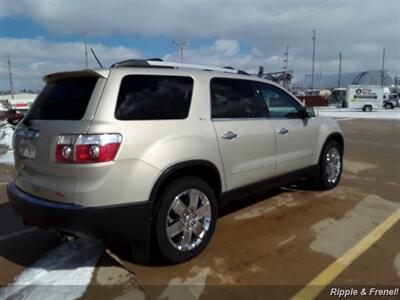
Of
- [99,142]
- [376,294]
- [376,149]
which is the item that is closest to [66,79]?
[99,142]

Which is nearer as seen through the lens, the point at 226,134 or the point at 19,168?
the point at 19,168

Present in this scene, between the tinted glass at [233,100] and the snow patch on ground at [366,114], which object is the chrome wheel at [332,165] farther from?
the snow patch on ground at [366,114]

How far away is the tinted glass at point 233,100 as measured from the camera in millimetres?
3967

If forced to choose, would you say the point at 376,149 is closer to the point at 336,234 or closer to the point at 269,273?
the point at 336,234

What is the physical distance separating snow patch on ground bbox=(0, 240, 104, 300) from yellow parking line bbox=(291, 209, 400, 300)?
6.12ft

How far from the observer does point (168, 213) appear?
3381 mm

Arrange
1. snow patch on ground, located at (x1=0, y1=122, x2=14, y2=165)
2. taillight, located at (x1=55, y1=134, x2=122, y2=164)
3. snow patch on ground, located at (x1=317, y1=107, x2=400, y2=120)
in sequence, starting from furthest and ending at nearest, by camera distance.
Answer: snow patch on ground, located at (x1=317, y1=107, x2=400, y2=120)
snow patch on ground, located at (x1=0, y1=122, x2=14, y2=165)
taillight, located at (x1=55, y1=134, x2=122, y2=164)

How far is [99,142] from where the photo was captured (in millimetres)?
2926

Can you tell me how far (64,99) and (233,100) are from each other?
181 centimetres

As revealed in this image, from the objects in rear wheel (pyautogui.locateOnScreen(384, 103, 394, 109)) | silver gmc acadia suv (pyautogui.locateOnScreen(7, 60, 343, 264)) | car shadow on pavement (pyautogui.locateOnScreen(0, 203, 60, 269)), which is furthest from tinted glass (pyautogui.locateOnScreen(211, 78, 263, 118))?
rear wheel (pyautogui.locateOnScreen(384, 103, 394, 109))

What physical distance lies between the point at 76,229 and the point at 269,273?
5.70 ft

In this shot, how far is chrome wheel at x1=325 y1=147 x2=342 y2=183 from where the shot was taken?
5934 mm

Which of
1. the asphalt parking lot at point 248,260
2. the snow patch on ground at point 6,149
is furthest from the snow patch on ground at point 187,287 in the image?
the snow patch on ground at point 6,149

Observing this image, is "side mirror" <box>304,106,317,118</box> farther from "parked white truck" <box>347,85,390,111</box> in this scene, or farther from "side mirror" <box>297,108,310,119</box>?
"parked white truck" <box>347,85,390,111</box>
